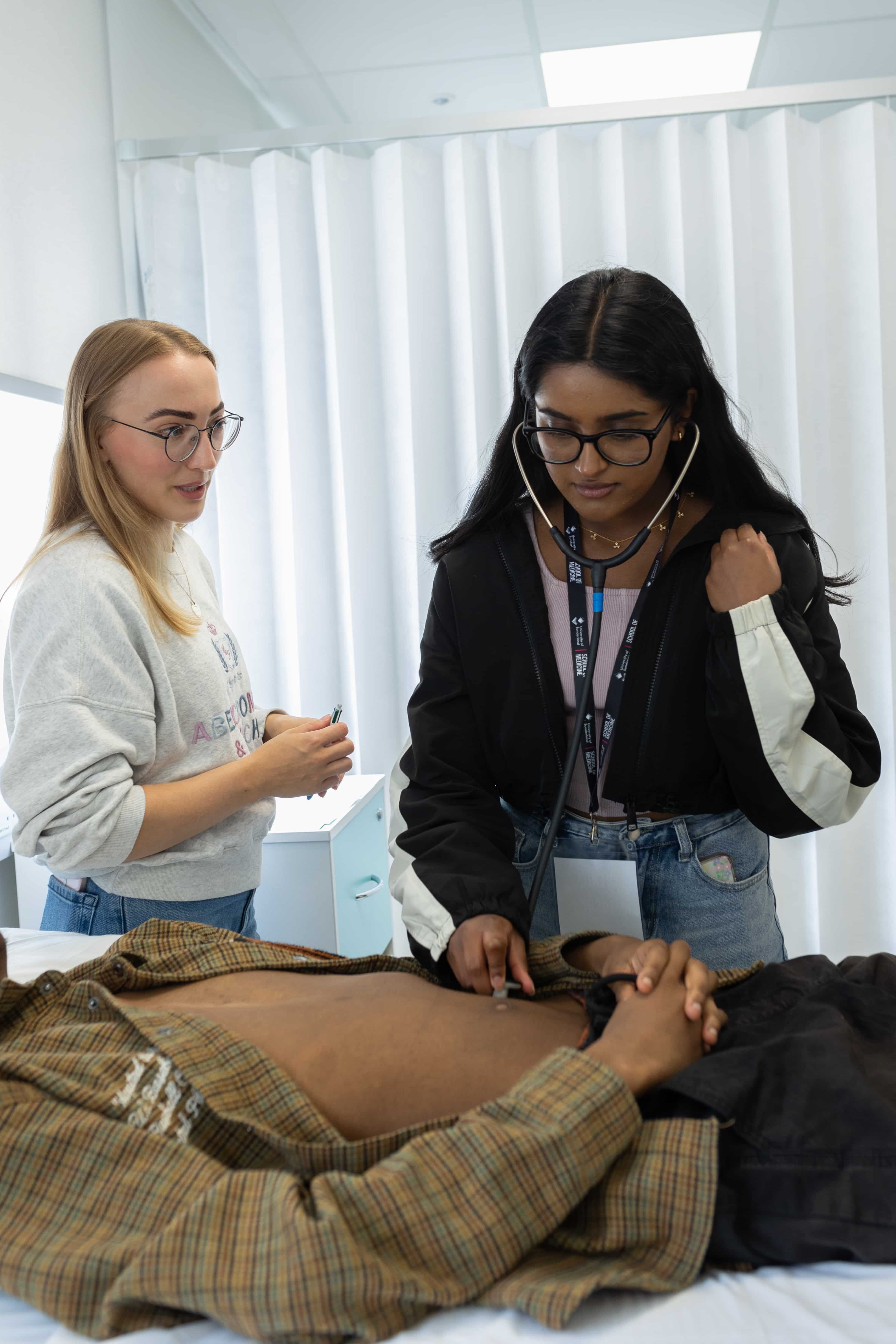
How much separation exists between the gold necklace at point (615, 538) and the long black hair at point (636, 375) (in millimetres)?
67

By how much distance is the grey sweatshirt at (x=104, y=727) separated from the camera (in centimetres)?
130

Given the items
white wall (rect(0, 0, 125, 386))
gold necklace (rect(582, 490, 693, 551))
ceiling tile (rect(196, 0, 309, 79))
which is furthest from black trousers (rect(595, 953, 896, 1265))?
ceiling tile (rect(196, 0, 309, 79))

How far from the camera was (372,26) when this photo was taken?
283 centimetres

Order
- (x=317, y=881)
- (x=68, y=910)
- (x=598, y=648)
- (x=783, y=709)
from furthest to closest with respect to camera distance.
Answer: (x=317, y=881) < (x=68, y=910) < (x=598, y=648) < (x=783, y=709)

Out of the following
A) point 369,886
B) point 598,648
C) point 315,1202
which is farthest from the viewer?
point 369,886

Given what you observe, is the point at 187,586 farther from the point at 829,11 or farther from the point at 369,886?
the point at 829,11

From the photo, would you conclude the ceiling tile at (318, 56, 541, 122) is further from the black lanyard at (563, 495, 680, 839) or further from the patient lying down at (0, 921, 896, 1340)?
the patient lying down at (0, 921, 896, 1340)

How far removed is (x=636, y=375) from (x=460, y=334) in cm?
152

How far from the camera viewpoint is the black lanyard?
130 cm

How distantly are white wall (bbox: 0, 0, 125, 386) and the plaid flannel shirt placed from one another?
1748 millimetres

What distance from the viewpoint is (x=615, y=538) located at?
53.5 inches

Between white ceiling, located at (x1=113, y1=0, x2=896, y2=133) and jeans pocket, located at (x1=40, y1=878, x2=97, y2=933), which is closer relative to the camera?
jeans pocket, located at (x1=40, y1=878, x2=97, y2=933)

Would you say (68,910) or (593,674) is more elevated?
(593,674)

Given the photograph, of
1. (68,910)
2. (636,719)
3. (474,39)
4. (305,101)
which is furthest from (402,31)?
(68,910)
